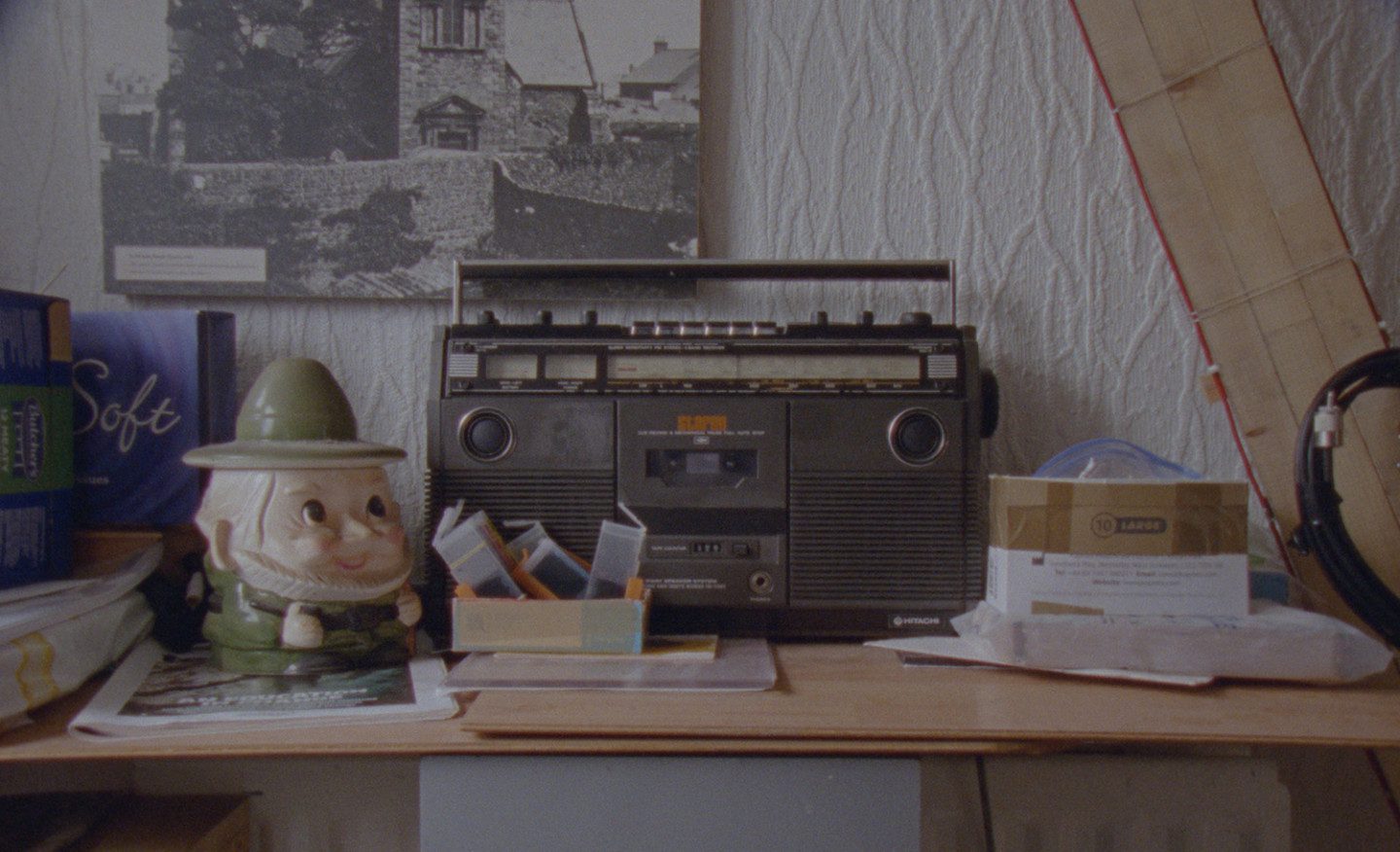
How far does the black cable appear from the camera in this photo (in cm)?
70

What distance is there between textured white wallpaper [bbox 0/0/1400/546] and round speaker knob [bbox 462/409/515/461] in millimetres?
227

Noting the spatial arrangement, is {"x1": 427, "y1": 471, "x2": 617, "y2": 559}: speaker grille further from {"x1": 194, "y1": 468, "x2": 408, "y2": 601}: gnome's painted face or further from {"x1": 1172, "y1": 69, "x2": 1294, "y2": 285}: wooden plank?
{"x1": 1172, "y1": 69, "x2": 1294, "y2": 285}: wooden plank

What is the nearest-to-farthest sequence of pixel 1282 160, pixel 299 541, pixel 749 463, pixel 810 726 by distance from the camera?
1. pixel 810 726
2. pixel 299 541
3. pixel 749 463
4. pixel 1282 160

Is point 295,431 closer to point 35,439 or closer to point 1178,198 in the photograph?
point 35,439

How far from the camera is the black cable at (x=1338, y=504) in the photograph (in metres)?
0.70

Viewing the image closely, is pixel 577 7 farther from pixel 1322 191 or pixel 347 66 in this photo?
pixel 1322 191

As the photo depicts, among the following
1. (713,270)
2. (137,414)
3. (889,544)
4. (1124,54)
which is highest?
(1124,54)

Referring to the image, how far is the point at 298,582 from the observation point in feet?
2.07

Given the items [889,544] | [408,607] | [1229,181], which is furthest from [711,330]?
[1229,181]

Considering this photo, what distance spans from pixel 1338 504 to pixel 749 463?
50 cm

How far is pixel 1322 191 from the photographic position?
84 centimetres

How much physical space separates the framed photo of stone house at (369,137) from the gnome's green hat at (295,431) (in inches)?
10.3

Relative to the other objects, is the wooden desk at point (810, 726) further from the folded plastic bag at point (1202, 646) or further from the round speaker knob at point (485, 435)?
the round speaker knob at point (485, 435)

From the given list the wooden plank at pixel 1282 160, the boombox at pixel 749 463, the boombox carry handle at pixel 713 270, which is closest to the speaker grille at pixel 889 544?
the boombox at pixel 749 463
